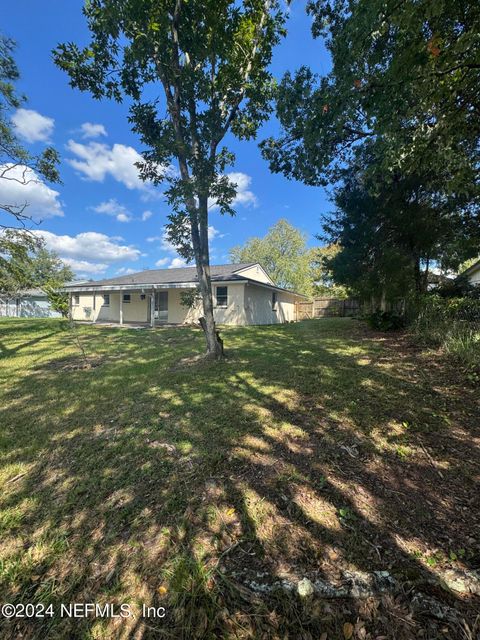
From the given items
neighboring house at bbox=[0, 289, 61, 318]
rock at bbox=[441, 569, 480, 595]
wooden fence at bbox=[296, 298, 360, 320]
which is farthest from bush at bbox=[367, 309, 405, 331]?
neighboring house at bbox=[0, 289, 61, 318]

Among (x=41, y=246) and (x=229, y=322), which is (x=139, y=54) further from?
(x=229, y=322)

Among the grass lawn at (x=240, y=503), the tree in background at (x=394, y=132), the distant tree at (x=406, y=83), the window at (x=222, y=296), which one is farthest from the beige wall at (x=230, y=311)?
the grass lawn at (x=240, y=503)

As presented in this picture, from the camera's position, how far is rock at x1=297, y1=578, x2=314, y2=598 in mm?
1537

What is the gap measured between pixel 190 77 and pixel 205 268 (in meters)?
3.94

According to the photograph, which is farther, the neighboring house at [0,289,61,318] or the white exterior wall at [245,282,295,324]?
the neighboring house at [0,289,61,318]

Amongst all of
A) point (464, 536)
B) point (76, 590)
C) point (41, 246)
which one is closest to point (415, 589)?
point (464, 536)

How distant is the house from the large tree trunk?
18.1 feet

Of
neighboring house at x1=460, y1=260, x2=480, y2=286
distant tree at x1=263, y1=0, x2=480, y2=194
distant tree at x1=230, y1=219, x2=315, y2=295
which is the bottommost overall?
neighboring house at x1=460, y1=260, x2=480, y2=286

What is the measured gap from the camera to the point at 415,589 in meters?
1.53

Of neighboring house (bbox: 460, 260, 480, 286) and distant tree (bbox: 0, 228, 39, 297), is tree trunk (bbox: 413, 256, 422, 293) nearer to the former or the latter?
neighboring house (bbox: 460, 260, 480, 286)

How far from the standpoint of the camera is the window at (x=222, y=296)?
15289 mm

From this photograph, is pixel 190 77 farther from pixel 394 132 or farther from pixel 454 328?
pixel 454 328

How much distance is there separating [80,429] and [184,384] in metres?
1.84

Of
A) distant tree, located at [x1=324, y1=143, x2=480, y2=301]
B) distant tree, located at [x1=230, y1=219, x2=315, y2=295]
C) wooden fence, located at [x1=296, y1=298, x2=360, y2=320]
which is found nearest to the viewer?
distant tree, located at [x1=324, y1=143, x2=480, y2=301]
